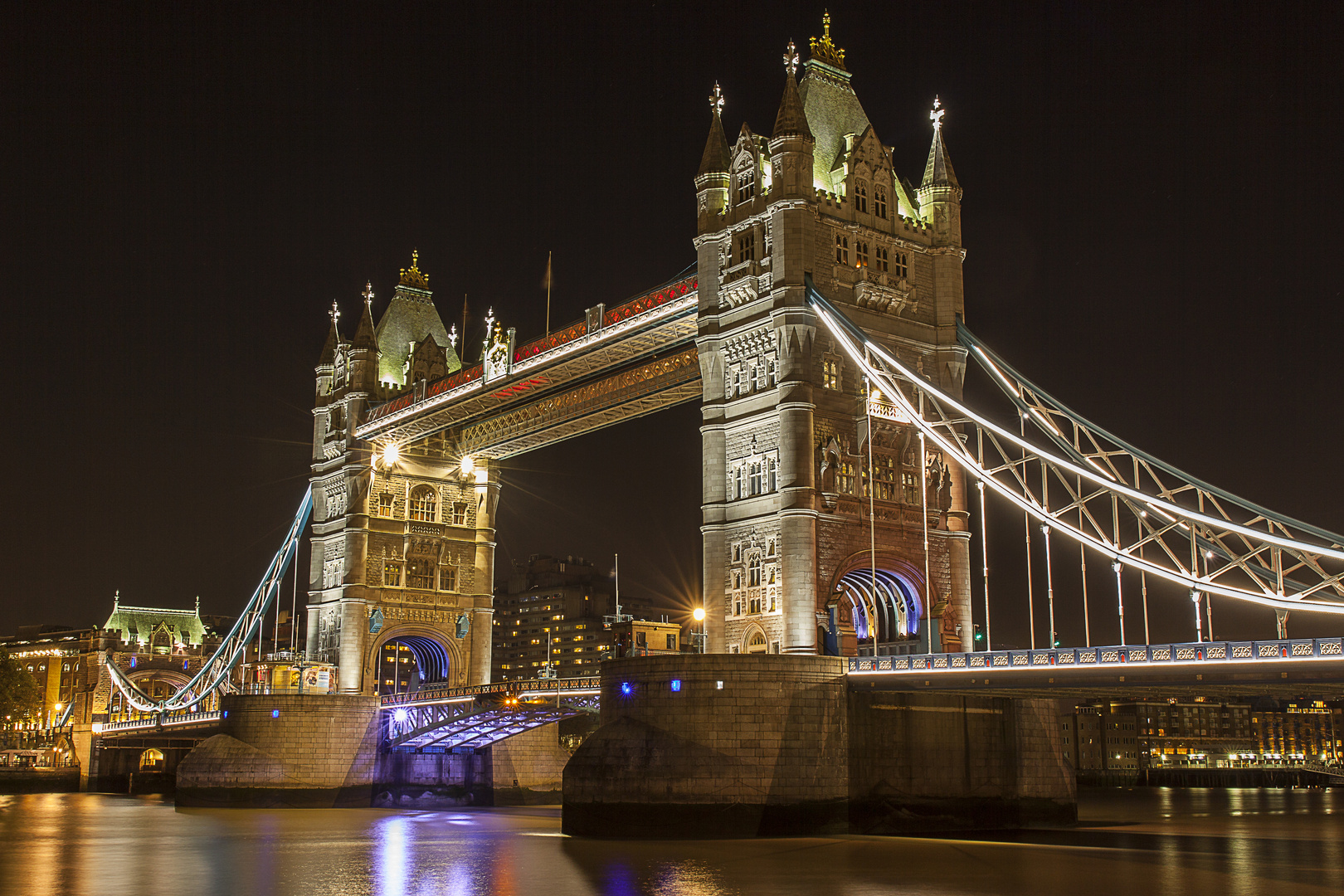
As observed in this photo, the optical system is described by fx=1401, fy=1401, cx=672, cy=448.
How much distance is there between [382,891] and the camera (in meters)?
30.6

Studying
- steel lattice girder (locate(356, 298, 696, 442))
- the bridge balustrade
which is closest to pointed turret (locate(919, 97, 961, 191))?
steel lattice girder (locate(356, 298, 696, 442))

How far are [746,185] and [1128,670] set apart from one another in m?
21.4

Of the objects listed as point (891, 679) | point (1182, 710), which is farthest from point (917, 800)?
point (1182, 710)

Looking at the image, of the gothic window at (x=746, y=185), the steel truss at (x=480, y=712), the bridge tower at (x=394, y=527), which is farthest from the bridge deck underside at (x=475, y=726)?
the gothic window at (x=746, y=185)

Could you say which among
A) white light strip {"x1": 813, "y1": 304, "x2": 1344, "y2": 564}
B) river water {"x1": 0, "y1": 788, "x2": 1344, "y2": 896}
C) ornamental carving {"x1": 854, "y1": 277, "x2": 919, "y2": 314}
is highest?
ornamental carving {"x1": 854, "y1": 277, "x2": 919, "y2": 314}

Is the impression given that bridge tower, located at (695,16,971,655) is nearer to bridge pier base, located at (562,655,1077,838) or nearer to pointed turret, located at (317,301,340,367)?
bridge pier base, located at (562,655,1077,838)

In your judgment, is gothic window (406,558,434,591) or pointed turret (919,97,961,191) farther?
gothic window (406,558,434,591)

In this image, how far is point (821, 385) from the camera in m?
45.3

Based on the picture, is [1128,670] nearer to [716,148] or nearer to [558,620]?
[716,148]

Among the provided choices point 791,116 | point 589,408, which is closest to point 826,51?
point 791,116

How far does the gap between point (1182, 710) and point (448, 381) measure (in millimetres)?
137651

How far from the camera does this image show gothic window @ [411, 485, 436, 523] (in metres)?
72.2

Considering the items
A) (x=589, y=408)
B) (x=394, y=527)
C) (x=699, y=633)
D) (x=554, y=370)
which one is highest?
(x=554, y=370)

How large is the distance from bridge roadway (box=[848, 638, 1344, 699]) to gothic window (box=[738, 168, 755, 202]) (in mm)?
16308
